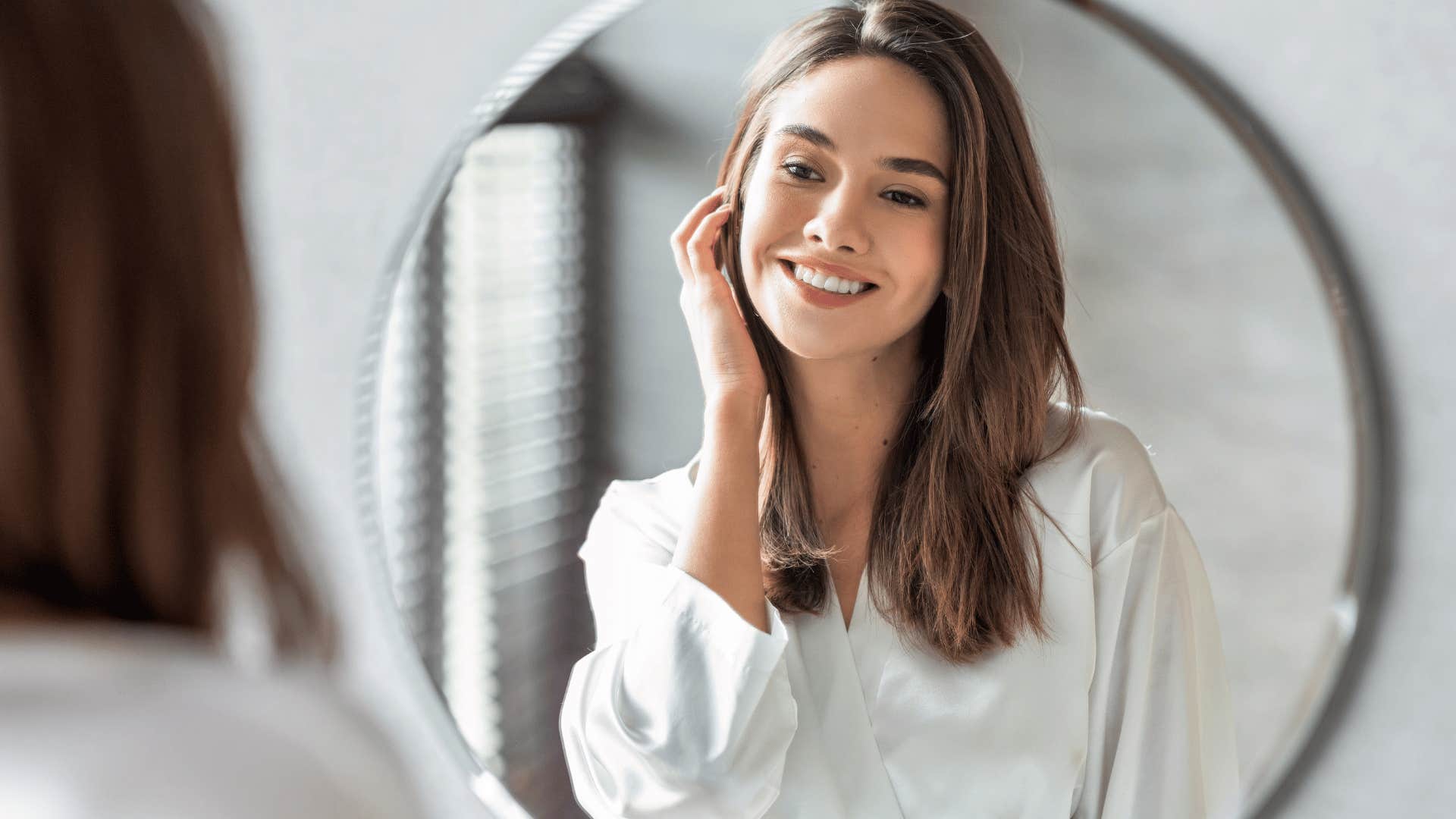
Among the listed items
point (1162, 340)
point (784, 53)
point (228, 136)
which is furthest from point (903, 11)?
point (228, 136)

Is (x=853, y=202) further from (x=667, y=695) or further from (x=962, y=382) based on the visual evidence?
(x=667, y=695)

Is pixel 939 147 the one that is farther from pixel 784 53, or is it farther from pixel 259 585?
pixel 259 585

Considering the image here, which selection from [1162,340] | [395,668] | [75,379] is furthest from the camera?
[395,668]

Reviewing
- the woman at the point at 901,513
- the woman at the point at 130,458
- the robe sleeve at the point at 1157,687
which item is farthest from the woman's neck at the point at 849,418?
the woman at the point at 130,458

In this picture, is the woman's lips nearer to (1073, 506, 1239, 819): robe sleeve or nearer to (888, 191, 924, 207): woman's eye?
(888, 191, 924, 207): woman's eye

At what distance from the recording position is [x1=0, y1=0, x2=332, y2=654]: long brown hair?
37 cm

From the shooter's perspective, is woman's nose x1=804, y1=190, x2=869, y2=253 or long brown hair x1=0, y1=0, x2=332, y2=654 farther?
woman's nose x1=804, y1=190, x2=869, y2=253

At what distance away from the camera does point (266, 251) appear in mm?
786

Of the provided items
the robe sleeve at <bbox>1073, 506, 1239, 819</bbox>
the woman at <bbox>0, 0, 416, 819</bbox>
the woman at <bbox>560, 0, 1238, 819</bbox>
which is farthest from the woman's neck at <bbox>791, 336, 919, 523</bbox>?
the woman at <bbox>0, 0, 416, 819</bbox>

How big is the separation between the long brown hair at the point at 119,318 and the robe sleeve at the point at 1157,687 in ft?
1.14

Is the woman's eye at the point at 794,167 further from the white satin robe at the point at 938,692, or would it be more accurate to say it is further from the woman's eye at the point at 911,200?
the white satin robe at the point at 938,692

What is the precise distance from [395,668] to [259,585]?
0.37 m

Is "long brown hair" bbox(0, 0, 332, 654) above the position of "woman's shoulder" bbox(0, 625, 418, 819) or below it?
above

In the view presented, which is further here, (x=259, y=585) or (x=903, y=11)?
(x=903, y=11)
